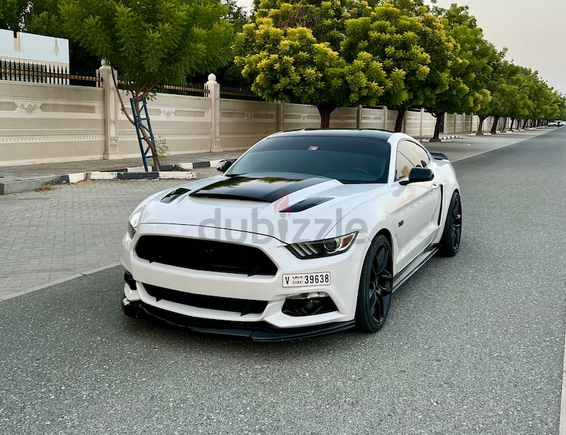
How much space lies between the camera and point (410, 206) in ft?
16.9

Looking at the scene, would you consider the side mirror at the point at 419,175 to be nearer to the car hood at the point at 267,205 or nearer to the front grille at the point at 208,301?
the car hood at the point at 267,205

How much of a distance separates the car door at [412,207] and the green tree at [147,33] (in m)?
9.20

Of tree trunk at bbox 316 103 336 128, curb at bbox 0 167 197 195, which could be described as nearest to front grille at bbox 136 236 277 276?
curb at bbox 0 167 197 195

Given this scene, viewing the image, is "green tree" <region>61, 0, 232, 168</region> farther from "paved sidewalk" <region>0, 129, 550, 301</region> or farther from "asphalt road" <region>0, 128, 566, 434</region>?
"asphalt road" <region>0, 128, 566, 434</region>

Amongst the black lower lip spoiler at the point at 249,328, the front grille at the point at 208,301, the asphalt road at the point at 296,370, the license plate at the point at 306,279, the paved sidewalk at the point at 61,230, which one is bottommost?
the paved sidewalk at the point at 61,230

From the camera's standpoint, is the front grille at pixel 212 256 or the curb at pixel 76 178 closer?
the front grille at pixel 212 256

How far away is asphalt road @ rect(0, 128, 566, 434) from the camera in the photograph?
3076 mm

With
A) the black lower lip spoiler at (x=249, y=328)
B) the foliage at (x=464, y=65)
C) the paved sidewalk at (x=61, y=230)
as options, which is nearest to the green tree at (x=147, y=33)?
the paved sidewalk at (x=61, y=230)

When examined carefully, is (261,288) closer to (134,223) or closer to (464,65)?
(134,223)

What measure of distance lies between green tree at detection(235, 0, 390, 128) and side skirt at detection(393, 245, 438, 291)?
1703 centimetres

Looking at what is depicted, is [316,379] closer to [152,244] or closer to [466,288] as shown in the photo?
[152,244]

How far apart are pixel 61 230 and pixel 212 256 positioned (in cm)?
513

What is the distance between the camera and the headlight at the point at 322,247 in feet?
12.4

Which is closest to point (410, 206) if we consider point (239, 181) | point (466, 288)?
point (466, 288)
